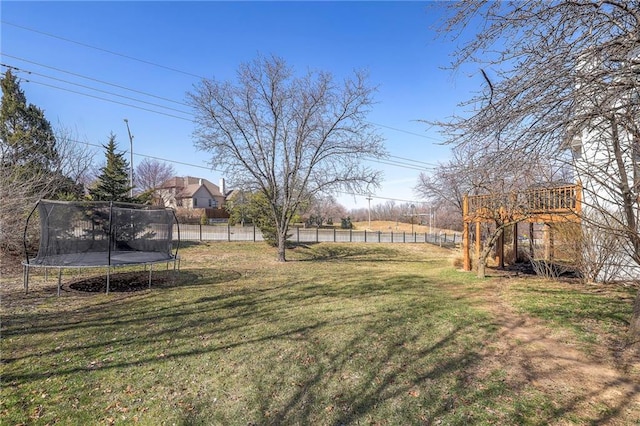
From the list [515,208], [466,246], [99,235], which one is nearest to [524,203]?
[515,208]

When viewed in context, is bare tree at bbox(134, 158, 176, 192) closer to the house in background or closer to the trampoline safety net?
the house in background

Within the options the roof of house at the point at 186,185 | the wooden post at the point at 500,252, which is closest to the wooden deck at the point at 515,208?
the wooden post at the point at 500,252

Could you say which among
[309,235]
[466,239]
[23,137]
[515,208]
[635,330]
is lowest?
[635,330]

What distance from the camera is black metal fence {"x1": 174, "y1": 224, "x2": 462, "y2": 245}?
20344 millimetres

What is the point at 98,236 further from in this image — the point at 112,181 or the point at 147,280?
the point at 112,181

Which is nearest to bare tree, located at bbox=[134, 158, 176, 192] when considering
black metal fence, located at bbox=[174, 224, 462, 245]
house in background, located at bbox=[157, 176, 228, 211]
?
house in background, located at bbox=[157, 176, 228, 211]

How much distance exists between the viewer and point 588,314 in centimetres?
544

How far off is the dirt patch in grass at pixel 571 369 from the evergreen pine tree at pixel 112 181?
632 inches

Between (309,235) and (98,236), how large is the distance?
17.4 meters

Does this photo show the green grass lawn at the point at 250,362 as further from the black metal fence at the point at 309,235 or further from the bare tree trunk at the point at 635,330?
the black metal fence at the point at 309,235

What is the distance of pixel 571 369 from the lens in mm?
3447

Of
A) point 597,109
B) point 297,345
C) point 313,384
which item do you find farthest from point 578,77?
point 297,345

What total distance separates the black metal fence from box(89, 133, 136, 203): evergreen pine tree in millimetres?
4874

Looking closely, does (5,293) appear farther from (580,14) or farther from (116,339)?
(580,14)
